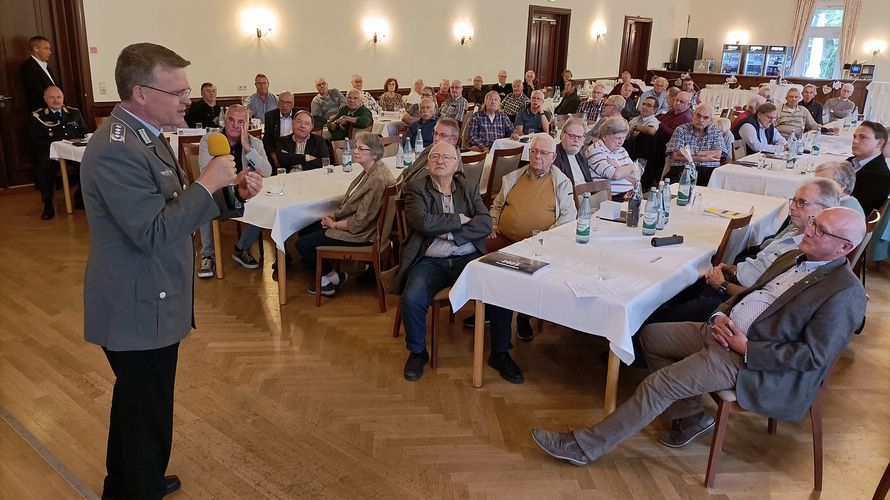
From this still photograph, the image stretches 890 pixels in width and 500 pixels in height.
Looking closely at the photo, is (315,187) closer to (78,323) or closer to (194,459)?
(78,323)

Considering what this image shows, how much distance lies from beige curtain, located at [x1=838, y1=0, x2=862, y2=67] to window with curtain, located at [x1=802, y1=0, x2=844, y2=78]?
119 mm

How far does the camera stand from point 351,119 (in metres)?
7.79

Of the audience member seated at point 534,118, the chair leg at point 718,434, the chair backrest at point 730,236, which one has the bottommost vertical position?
the chair leg at point 718,434

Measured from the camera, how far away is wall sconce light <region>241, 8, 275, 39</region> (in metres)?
9.04

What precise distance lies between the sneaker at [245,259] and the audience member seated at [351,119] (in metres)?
3.00

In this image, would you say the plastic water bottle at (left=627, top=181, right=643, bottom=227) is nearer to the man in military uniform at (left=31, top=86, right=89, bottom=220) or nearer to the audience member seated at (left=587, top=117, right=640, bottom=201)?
the audience member seated at (left=587, top=117, right=640, bottom=201)

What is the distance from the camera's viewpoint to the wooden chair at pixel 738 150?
6.54m

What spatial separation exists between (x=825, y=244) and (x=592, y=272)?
93 cm

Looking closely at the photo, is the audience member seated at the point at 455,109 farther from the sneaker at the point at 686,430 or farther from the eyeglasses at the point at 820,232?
the eyeglasses at the point at 820,232

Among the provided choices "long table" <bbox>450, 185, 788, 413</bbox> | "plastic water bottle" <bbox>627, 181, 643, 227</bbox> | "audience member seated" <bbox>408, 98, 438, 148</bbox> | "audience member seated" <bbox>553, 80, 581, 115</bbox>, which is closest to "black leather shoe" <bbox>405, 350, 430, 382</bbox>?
"long table" <bbox>450, 185, 788, 413</bbox>

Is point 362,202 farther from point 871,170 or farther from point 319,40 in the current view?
point 319,40

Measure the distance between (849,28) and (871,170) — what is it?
1374 cm

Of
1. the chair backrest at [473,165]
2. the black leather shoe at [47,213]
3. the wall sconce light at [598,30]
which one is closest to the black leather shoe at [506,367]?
the chair backrest at [473,165]

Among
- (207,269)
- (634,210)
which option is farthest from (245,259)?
(634,210)
